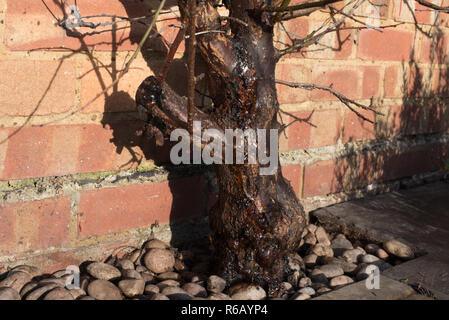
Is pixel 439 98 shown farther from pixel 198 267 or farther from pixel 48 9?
pixel 48 9

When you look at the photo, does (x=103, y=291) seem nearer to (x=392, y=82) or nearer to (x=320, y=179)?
(x=320, y=179)

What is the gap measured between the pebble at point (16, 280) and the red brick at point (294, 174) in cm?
114

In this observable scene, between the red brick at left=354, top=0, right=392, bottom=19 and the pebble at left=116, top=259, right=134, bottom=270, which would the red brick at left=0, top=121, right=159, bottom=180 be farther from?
the red brick at left=354, top=0, right=392, bottom=19

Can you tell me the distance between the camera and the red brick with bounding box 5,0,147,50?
1.56 m

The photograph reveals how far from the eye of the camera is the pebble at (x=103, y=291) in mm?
1472

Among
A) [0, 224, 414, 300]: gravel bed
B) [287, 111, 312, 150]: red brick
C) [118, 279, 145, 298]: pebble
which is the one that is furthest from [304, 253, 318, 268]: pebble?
[118, 279, 145, 298]: pebble

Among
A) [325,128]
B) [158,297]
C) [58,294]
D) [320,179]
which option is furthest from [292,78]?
[58,294]

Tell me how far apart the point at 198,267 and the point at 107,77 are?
2.33ft

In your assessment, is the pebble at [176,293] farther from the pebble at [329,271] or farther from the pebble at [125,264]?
the pebble at [329,271]

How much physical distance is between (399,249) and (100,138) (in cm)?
114

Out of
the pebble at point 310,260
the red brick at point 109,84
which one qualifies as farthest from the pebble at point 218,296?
the red brick at point 109,84

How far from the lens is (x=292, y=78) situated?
223 centimetres

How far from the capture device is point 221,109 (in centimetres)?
166

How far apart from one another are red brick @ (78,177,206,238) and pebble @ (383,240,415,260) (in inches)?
28.4
